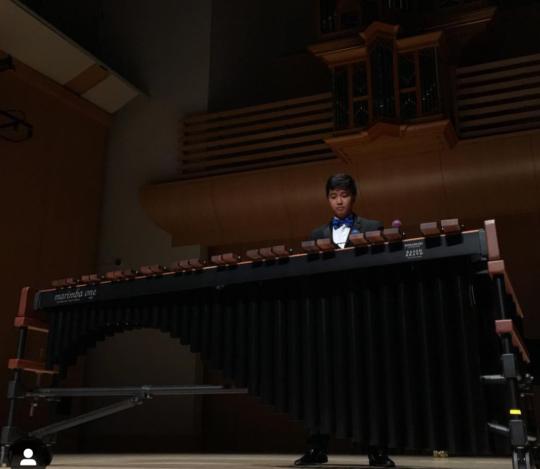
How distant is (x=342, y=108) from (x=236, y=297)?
3.68 m

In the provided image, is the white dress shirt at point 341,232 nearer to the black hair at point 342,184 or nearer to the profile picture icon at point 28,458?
the black hair at point 342,184

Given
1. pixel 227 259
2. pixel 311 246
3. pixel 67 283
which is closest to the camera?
pixel 311 246

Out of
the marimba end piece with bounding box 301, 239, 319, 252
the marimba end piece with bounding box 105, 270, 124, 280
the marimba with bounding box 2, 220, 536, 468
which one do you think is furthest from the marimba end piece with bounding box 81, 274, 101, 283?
the marimba end piece with bounding box 301, 239, 319, 252

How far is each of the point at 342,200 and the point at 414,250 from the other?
76cm

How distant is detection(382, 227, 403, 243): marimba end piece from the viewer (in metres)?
2.21

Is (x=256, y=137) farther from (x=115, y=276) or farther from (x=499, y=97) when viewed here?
(x=115, y=276)

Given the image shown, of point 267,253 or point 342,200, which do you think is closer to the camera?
point 267,253

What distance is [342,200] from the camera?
2.87 m

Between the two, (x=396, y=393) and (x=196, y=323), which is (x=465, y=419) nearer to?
(x=396, y=393)

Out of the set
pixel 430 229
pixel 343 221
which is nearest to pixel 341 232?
pixel 343 221

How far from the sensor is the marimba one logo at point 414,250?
2146 millimetres

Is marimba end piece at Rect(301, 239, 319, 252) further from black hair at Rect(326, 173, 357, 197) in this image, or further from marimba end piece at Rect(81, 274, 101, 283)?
marimba end piece at Rect(81, 274, 101, 283)

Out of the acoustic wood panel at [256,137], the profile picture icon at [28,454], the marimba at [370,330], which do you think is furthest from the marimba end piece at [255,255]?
the acoustic wood panel at [256,137]

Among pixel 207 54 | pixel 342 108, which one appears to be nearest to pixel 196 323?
pixel 342 108
